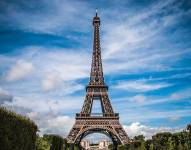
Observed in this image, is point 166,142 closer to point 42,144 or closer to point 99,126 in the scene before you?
point 99,126

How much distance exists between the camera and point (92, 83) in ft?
237

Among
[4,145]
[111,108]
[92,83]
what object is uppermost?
[92,83]

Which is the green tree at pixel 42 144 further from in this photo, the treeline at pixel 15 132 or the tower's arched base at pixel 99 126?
the tower's arched base at pixel 99 126

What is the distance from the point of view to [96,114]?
6981 cm

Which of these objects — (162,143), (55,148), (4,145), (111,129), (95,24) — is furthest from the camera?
(95,24)

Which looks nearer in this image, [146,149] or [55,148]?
[55,148]

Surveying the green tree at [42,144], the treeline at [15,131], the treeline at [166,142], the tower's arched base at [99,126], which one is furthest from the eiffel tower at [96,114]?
the treeline at [15,131]

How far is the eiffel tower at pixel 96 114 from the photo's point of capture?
66.9 m

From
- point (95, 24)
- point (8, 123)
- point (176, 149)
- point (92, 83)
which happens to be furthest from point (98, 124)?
point (8, 123)

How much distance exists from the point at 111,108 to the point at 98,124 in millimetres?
4054

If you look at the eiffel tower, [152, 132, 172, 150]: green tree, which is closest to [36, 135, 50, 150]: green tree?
[152, 132, 172, 150]: green tree

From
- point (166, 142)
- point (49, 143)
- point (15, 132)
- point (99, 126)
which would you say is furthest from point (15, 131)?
point (99, 126)

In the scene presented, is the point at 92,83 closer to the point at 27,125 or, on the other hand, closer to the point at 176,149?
the point at 176,149

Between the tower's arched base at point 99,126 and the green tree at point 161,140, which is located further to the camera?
the tower's arched base at point 99,126
